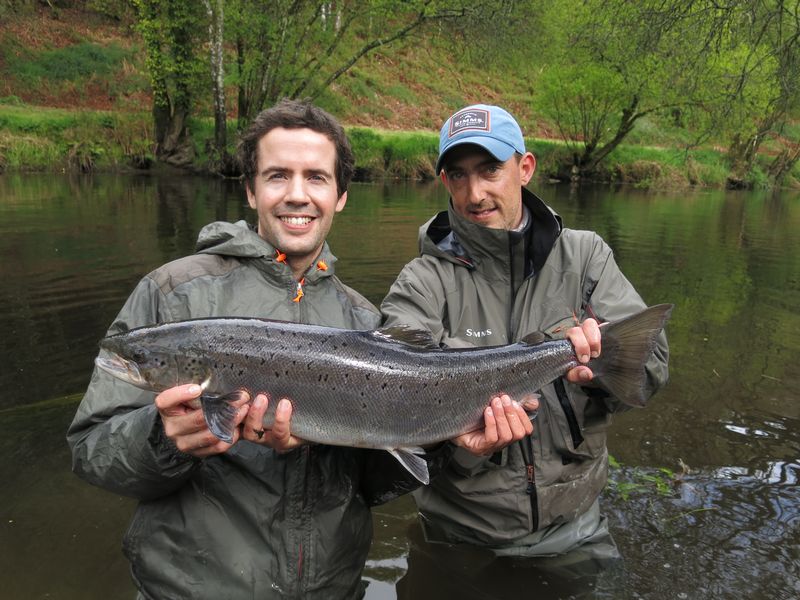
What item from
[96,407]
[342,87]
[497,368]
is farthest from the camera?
[342,87]

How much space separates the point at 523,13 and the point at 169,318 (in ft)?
86.9

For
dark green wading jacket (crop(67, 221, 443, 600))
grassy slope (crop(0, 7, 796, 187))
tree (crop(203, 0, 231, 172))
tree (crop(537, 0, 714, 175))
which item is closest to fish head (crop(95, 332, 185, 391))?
dark green wading jacket (crop(67, 221, 443, 600))

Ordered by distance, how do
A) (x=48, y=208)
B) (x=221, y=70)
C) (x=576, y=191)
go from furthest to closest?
(x=576, y=191) < (x=221, y=70) < (x=48, y=208)

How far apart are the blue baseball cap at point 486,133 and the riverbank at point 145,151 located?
1933 centimetres

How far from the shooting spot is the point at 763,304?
997 centimetres

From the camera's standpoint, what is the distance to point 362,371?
2.60 metres

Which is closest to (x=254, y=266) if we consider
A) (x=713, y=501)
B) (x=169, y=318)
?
(x=169, y=318)

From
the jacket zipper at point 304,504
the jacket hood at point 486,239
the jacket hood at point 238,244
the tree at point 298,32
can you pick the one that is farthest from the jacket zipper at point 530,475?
the tree at point 298,32

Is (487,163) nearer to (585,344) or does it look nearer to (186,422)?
(585,344)

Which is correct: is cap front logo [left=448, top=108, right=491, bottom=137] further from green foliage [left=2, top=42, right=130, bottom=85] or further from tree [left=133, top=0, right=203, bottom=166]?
green foliage [left=2, top=42, right=130, bottom=85]

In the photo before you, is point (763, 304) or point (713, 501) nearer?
point (713, 501)

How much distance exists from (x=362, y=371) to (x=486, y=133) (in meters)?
1.47

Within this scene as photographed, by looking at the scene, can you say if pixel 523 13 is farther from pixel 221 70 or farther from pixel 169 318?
pixel 169 318

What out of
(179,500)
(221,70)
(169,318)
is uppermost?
(221,70)
